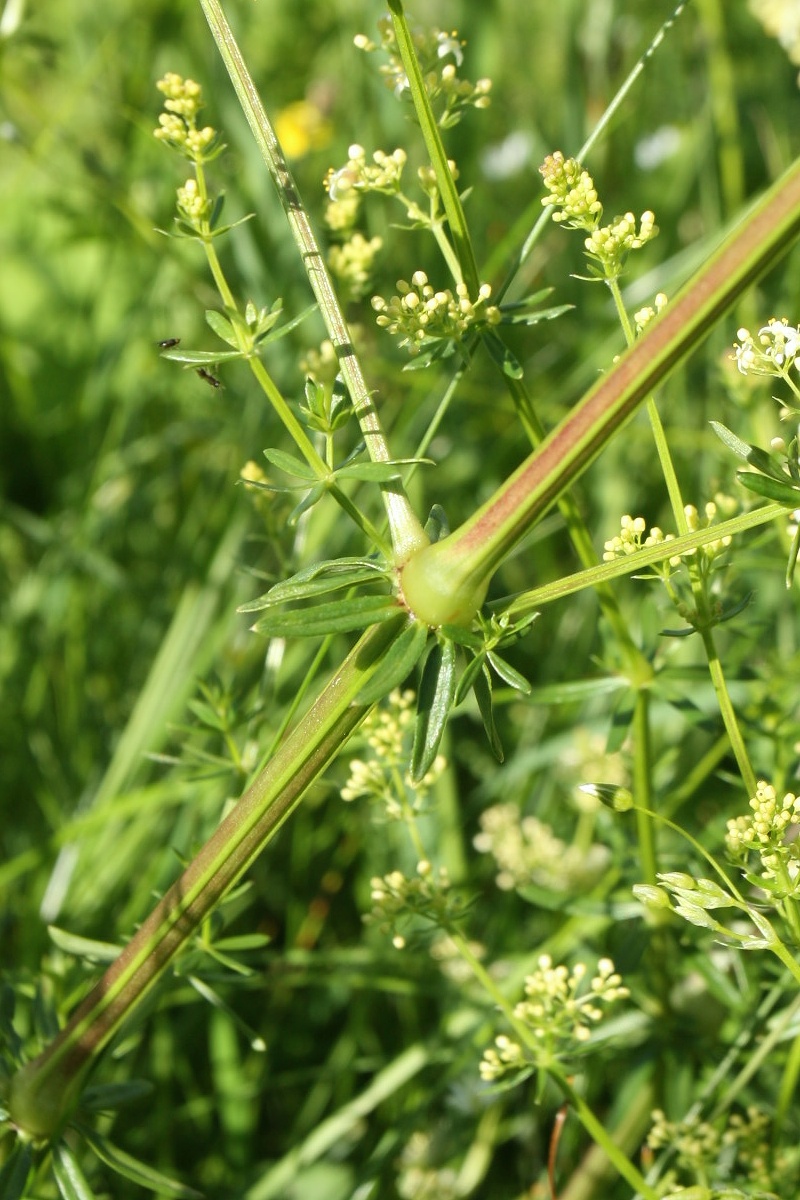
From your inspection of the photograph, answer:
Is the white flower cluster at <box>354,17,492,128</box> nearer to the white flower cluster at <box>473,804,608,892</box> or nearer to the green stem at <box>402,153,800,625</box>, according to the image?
the green stem at <box>402,153,800,625</box>

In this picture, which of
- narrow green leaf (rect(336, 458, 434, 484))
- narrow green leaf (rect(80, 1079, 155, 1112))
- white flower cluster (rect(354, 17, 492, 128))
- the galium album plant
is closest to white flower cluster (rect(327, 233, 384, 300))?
the galium album plant

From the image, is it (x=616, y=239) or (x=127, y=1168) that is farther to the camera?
(x=127, y=1168)

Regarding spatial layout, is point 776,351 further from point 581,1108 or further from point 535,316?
point 581,1108

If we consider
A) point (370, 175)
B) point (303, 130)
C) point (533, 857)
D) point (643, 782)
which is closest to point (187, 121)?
point (370, 175)

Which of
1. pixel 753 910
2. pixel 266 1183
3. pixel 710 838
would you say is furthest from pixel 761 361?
pixel 266 1183

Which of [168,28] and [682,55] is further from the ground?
[168,28]

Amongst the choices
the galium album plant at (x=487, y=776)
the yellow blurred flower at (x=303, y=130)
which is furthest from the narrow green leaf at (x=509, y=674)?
the yellow blurred flower at (x=303, y=130)

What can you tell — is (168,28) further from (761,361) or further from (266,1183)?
(266,1183)
